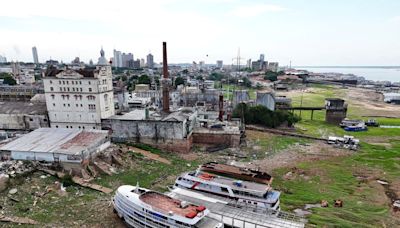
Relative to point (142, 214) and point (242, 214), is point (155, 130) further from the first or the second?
point (242, 214)

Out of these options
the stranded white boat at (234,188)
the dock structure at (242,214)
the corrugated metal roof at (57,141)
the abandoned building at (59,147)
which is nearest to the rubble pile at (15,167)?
the abandoned building at (59,147)

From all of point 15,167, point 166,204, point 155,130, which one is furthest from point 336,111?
point 15,167

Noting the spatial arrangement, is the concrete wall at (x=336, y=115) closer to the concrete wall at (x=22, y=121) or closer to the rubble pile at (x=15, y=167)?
the concrete wall at (x=22, y=121)

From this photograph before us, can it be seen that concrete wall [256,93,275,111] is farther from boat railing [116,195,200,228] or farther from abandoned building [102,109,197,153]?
boat railing [116,195,200,228]

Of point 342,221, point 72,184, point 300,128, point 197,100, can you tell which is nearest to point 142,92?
point 197,100

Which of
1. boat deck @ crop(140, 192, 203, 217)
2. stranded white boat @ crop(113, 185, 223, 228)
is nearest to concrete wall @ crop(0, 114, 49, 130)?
stranded white boat @ crop(113, 185, 223, 228)

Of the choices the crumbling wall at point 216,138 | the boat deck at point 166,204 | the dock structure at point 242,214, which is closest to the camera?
the boat deck at point 166,204
